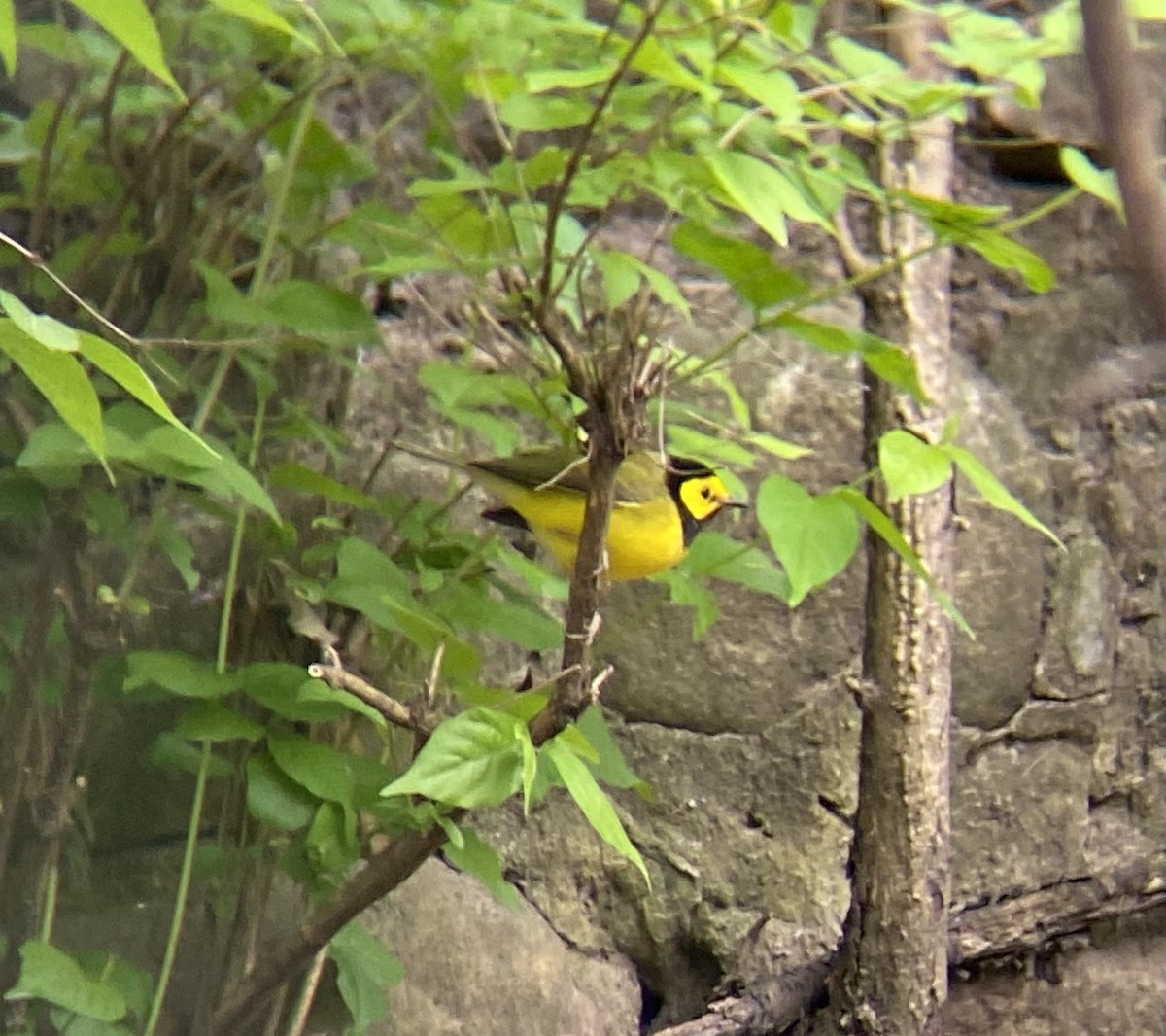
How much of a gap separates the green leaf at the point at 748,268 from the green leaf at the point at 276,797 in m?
0.50

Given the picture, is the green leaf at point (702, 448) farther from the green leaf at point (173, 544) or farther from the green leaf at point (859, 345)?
the green leaf at point (173, 544)

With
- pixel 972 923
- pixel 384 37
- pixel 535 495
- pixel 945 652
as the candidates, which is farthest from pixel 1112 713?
pixel 384 37

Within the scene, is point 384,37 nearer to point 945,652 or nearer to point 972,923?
point 945,652

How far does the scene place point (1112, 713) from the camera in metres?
1.71

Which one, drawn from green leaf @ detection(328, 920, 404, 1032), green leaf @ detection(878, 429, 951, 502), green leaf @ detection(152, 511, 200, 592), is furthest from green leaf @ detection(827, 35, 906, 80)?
green leaf @ detection(328, 920, 404, 1032)

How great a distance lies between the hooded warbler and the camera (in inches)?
48.1

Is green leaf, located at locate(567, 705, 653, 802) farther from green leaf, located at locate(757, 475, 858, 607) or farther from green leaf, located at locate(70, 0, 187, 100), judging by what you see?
green leaf, located at locate(70, 0, 187, 100)

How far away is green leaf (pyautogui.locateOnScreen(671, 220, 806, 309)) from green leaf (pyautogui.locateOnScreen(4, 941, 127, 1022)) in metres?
0.66

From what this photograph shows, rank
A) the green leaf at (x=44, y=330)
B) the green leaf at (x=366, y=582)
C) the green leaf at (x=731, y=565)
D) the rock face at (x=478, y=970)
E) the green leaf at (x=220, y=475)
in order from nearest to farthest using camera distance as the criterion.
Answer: the green leaf at (x=44, y=330) < the green leaf at (x=220, y=475) < the green leaf at (x=366, y=582) < the green leaf at (x=731, y=565) < the rock face at (x=478, y=970)

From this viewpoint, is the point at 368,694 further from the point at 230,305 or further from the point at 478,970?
the point at 478,970

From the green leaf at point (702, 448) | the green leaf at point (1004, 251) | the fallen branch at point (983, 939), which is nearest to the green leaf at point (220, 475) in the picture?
the green leaf at point (702, 448)

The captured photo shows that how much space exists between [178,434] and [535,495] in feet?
1.46

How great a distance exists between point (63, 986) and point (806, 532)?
61 cm

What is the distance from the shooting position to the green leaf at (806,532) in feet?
2.95
